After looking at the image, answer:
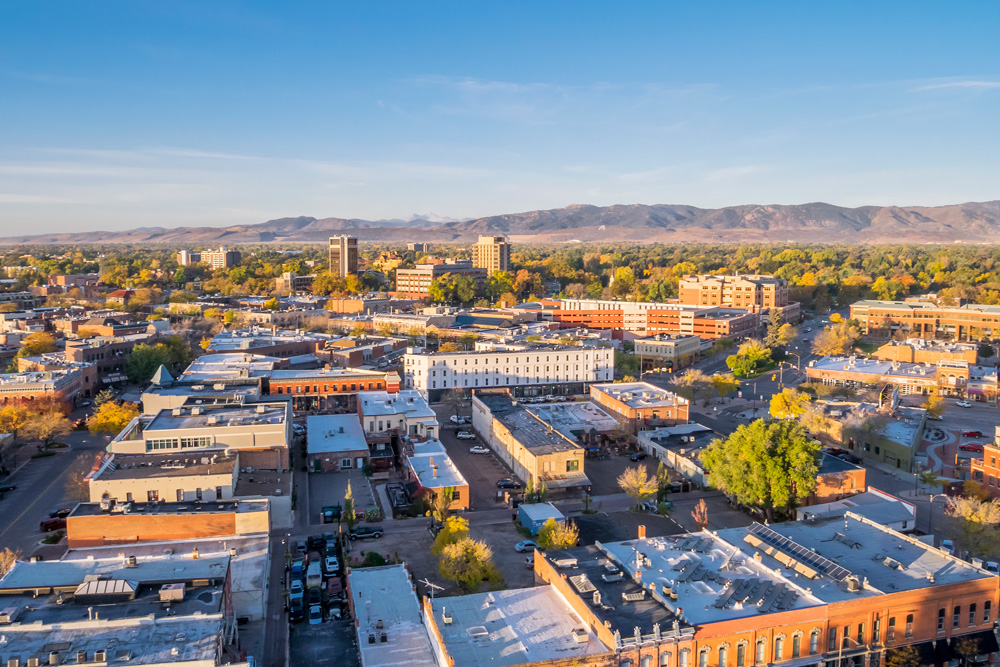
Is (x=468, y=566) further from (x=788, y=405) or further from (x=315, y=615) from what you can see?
(x=788, y=405)

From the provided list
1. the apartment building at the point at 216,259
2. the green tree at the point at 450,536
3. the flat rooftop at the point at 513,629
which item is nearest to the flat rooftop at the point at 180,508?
the green tree at the point at 450,536

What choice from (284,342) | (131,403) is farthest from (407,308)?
(131,403)

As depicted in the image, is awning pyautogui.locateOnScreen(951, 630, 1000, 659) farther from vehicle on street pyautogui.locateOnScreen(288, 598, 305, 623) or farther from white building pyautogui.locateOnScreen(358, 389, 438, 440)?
white building pyautogui.locateOnScreen(358, 389, 438, 440)

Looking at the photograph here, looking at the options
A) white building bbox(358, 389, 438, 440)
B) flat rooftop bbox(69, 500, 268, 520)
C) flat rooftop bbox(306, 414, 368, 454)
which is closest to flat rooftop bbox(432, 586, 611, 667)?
flat rooftop bbox(69, 500, 268, 520)

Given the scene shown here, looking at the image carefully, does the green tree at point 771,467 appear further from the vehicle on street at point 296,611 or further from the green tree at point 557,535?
the vehicle on street at point 296,611

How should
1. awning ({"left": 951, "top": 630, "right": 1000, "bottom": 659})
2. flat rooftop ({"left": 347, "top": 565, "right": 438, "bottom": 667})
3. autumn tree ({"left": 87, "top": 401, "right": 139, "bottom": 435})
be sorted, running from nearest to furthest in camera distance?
1. flat rooftop ({"left": 347, "top": 565, "right": 438, "bottom": 667})
2. awning ({"left": 951, "top": 630, "right": 1000, "bottom": 659})
3. autumn tree ({"left": 87, "top": 401, "right": 139, "bottom": 435})

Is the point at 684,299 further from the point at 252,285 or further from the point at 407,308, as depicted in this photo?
the point at 252,285

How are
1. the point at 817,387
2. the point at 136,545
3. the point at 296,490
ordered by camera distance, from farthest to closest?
the point at 817,387 < the point at 296,490 < the point at 136,545
